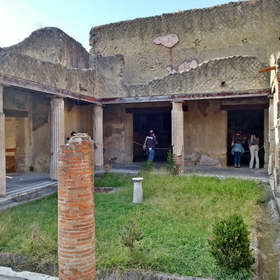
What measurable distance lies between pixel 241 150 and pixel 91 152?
9.19m

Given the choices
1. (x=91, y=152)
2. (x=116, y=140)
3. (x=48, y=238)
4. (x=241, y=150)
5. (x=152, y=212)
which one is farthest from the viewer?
(x=116, y=140)

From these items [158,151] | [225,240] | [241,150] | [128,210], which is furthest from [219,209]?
[158,151]

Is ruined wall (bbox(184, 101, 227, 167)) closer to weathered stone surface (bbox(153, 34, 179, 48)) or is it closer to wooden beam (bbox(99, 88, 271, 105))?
wooden beam (bbox(99, 88, 271, 105))

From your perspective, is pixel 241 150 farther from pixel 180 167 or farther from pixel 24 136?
pixel 24 136

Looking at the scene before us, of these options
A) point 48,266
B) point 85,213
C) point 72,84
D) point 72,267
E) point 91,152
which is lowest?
point 48,266

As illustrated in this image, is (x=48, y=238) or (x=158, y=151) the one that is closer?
(x=48, y=238)

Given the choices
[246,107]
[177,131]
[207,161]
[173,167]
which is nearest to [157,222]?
[173,167]

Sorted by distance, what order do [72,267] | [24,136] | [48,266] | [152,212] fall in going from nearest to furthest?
[72,267] → [48,266] → [152,212] → [24,136]

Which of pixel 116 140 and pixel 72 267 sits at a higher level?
pixel 116 140

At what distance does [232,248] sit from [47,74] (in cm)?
694

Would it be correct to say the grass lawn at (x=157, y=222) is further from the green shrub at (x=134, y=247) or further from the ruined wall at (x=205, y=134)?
the ruined wall at (x=205, y=134)

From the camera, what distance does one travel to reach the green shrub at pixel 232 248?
3.54 metres

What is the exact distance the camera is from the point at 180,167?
33.3 ft

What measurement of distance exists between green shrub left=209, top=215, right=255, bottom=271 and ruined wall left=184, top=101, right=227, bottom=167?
807 centimetres
